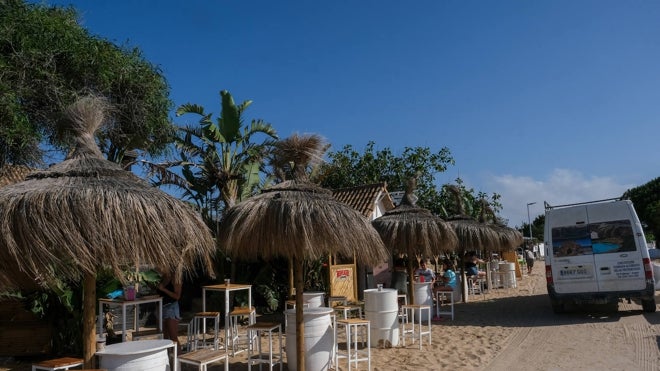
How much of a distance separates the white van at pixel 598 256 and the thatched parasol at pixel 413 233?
103 inches

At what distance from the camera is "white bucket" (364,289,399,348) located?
844cm

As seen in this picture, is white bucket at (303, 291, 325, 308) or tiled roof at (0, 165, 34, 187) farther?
tiled roof at (0, 165, 34, 187)

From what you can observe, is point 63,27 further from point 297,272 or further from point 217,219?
point 297,272

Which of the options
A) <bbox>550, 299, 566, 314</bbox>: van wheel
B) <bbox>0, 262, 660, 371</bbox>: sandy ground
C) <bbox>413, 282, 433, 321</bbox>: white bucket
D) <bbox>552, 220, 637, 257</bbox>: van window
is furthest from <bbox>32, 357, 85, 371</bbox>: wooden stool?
<bbox>550, 299, 566, 314</bbox>: van wheel

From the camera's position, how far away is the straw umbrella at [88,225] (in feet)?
13.3

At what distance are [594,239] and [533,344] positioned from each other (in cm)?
379

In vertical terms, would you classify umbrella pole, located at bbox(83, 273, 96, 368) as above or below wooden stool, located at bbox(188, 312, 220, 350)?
above

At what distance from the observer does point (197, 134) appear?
47.5 ft

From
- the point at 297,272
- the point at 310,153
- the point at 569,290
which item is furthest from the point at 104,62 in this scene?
the point at 569,290

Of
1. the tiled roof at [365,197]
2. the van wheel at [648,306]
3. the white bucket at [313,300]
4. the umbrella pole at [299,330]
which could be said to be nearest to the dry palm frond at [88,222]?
the umbrella pole at [299,330]

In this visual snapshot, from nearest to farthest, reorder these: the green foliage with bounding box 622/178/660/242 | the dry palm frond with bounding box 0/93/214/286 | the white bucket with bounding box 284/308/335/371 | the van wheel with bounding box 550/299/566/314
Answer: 1. the dry palm frond with bounding box 0/93/214/286
2. the white bucket with bounding box 284/308/335/371
3. the van wheel with bounding box 550/299/566/314
4. the green foliage with bounding box 622/178/660/242

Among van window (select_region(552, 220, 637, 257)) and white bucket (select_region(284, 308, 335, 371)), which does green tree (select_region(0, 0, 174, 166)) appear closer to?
white bucket (select_region(284, 308, 335, 371))

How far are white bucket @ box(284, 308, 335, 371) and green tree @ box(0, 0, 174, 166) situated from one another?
4.99 meters

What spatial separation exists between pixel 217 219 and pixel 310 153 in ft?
26.2
